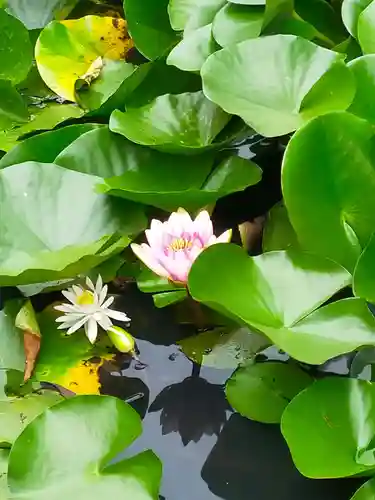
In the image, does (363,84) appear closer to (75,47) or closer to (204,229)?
(204,229)

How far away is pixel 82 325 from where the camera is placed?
2.91 ft

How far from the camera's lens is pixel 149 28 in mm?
1191

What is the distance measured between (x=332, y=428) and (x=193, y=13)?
711 mm

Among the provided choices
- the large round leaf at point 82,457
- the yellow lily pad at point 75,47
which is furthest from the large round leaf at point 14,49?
the large round leaf at point 82,457

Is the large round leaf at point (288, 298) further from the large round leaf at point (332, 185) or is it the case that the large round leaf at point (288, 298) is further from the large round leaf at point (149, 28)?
the large round leaf at point (149, 28)

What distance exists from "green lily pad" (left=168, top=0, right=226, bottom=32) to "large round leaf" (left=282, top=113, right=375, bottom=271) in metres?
0.42

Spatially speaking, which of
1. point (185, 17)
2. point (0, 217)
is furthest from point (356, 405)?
point (185, 17)

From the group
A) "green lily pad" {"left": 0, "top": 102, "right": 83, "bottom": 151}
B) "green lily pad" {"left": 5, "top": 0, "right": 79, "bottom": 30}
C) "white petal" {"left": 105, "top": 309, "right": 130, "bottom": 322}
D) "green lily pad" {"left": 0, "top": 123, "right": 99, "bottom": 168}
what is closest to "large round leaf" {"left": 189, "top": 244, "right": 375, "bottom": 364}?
"white petal" {"left": 105, "top": 309, "right": 130, "bottom": 322}

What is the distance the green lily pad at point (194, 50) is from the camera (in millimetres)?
1026

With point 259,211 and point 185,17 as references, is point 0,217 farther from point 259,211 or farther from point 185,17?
point 185,17

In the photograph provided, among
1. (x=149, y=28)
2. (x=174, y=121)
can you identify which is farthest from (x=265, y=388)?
(x=149, y=28)

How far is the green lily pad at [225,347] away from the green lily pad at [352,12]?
476 mm

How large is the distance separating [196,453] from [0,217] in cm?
38

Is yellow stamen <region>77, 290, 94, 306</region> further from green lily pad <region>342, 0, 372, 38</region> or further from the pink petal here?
green lily pad <region>342, 0, 372, 38</region>
